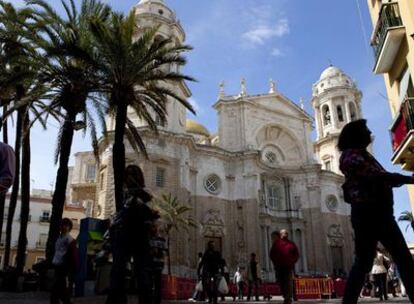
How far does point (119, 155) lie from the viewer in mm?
14039

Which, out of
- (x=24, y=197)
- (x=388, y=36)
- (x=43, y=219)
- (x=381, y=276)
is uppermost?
(x=43, y=219)

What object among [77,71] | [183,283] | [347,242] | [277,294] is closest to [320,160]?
[347,242]

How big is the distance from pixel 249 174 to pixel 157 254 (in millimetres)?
29794

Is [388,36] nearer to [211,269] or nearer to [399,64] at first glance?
[399,64]

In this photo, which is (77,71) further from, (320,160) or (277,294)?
(320,160)

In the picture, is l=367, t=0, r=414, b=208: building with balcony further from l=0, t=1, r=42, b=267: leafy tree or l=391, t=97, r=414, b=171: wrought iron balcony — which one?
l=0, t=1, r=42, b=267: leafy tree

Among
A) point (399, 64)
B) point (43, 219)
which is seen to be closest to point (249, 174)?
point (43, 219)

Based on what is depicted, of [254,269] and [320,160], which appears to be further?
[320,160]

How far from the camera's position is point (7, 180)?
398 centimetres

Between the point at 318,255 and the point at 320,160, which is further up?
the point at 320,160

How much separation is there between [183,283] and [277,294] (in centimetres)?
966

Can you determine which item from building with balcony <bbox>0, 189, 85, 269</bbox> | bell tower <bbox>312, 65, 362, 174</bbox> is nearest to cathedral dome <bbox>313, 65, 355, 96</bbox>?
bell tower <bbox>312, 65, 362, 174</bbox>

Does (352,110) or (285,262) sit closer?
(285,262)

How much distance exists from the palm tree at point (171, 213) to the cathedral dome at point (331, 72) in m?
27.0
